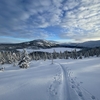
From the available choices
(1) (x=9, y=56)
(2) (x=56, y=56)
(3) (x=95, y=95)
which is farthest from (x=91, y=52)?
(3) (x=95, y=95)

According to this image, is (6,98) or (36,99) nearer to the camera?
(36,99)

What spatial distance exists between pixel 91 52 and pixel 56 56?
36506 millimetres

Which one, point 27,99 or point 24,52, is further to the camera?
point 24,52

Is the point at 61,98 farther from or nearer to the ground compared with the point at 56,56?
farther from the ground

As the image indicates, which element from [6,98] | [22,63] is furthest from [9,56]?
[6,98]

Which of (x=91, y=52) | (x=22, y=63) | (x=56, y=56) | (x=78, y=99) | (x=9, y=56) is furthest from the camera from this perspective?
(x=56, y=56)

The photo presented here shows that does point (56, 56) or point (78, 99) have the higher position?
point (78, 99)

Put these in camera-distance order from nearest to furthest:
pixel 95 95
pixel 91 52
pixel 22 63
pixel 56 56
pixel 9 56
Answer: pixel 95 95
pixel 22 63
pixel 9 56
pixel 91 52
pixel 56 56

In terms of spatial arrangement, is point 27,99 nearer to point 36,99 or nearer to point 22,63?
point 36,99

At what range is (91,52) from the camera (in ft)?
317

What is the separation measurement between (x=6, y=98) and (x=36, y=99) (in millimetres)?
2538

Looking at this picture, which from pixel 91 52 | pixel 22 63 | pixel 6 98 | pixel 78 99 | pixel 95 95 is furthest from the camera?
pixel 91 52

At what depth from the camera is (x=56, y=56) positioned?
116 metres

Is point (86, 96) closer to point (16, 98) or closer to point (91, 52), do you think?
point (16, 98)
